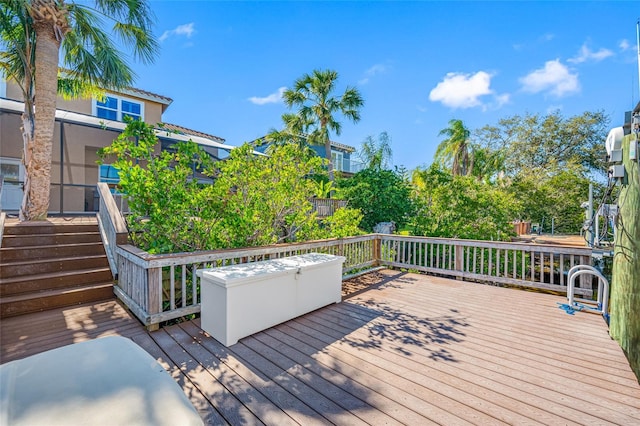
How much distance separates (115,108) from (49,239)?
9185 mm

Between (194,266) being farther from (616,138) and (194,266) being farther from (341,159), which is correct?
(341,159)

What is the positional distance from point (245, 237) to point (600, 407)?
4266 mm

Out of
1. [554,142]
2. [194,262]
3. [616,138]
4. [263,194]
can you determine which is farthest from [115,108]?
[554,142]

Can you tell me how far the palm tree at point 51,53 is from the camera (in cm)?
559

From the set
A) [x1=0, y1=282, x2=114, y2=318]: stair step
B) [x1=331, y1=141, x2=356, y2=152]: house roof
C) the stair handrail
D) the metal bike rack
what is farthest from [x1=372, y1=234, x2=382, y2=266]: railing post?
[x1=331, y1=141, x2=356, y2=152]: house roof

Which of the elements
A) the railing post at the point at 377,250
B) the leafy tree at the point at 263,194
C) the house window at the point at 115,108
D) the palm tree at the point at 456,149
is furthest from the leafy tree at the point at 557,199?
the house window at the point at 115,108

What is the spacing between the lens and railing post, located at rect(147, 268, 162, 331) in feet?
10.4

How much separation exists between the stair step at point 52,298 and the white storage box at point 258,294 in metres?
2.10

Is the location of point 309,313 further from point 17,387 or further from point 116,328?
point 17,387

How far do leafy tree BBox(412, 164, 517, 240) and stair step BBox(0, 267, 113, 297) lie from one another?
749cm

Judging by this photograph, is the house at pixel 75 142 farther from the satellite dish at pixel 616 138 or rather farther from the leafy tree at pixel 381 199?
the satellite dish at pixel 616 138

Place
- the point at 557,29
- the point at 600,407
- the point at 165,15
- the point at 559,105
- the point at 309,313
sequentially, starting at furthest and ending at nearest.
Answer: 1. the point at 559,105
2. the point at 557,29
3. the point at 165,15
4. the point at 309,313
5. the point at 600,407

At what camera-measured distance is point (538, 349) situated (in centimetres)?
288

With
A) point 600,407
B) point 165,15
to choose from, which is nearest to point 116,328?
point 600,407
